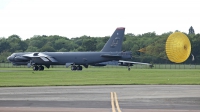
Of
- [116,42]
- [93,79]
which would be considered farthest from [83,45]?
[93,79]

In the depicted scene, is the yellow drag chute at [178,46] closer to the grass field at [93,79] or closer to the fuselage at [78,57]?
the grass field at [93,79]

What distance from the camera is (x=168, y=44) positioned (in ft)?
169

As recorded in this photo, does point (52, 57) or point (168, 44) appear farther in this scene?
point (52, 57)

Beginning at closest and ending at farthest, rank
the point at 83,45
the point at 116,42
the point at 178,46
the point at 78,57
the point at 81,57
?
the point at 178,46 < the point at 116,42 < the point at 81,57 < the point at 78,57 < the point at 83,45

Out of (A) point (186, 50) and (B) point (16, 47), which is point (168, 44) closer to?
(A) point (186, 50)

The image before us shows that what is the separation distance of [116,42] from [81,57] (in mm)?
6667

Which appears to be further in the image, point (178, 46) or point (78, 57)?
point (78, 57)

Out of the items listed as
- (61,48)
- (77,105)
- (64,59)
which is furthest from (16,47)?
(77,105)

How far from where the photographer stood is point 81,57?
296 ft

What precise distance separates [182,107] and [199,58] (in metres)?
102

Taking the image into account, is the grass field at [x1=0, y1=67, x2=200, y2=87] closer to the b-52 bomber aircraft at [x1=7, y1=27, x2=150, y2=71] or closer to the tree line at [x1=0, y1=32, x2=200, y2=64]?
the b-52 bomber aircraft at [x1=7, y1=27, x2=150, y2=71]

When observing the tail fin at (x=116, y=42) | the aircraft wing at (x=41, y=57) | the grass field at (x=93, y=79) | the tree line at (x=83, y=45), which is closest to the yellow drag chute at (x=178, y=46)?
the grass field at (x=93, y=79)

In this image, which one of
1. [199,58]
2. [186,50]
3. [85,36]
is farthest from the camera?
[85,36]

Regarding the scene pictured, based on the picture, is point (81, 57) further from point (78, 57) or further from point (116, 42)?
point (116, 42)
